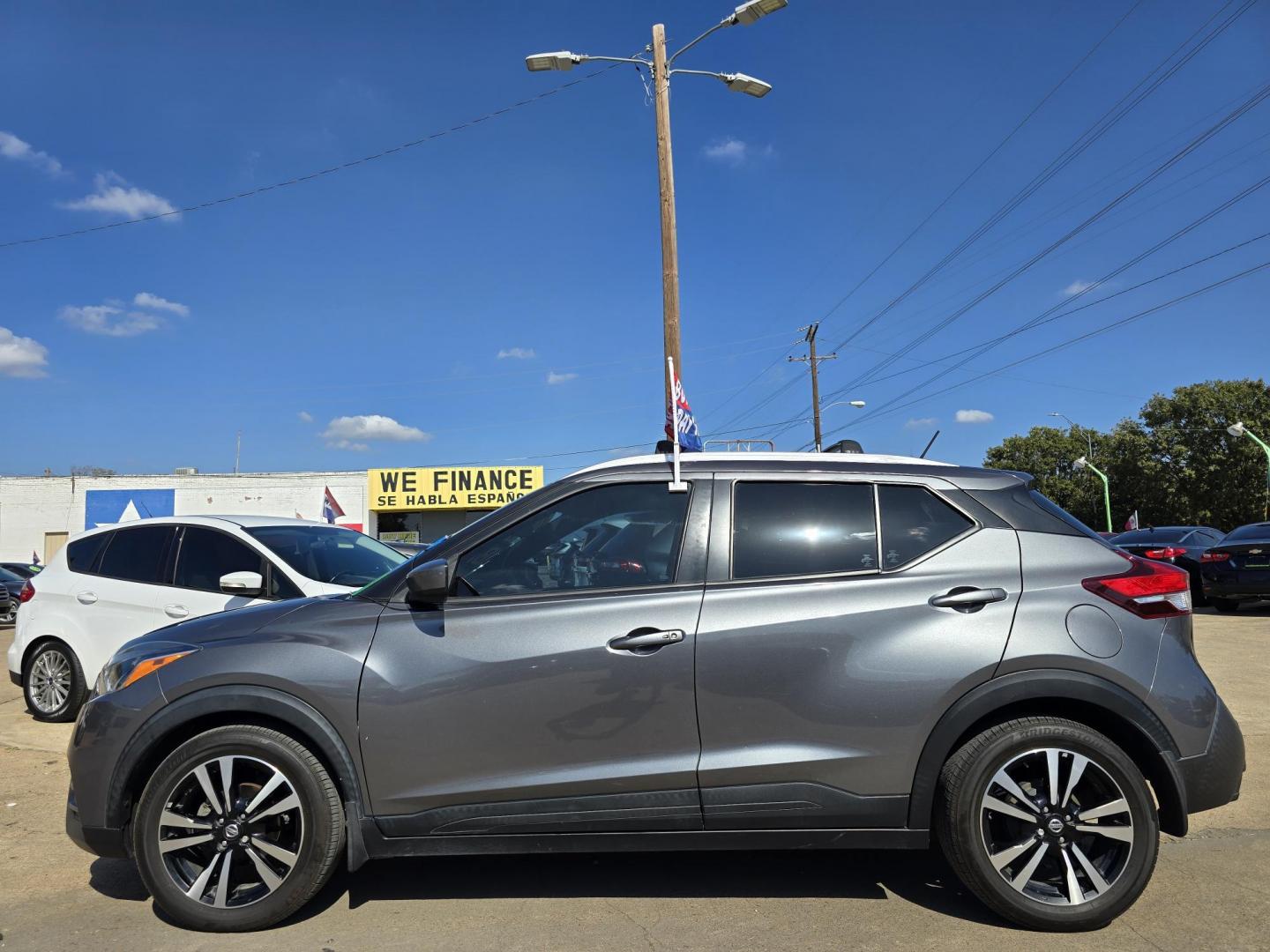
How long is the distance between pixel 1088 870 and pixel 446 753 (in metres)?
2.42

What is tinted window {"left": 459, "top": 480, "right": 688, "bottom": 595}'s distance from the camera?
136 inches

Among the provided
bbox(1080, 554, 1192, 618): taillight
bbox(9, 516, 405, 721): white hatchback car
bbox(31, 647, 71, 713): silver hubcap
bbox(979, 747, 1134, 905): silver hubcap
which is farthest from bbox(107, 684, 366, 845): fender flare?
bbox(31, 647, 71, 713): silver hubcap

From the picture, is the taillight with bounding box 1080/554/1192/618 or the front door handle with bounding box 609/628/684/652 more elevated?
the taillight with bounding box 1080/554/1192/618

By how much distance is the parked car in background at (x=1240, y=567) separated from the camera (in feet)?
42.5

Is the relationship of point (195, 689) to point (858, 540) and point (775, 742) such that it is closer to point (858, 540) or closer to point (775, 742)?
point (775, 742)

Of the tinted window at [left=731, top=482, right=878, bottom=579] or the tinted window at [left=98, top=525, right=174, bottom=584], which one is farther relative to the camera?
the tinted window at [left=98, top=525, right=174, bottom=584]

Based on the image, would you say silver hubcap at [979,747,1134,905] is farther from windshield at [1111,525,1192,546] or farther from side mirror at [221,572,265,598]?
windshield at [1111,525,1192,546]

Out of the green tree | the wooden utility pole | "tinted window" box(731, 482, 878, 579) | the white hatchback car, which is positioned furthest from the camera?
the green tree

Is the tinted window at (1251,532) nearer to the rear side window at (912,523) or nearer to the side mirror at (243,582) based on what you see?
the rear side window at (912,523)

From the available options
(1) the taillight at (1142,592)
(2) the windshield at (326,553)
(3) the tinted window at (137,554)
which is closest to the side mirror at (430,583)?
(1) the taillight at (1142,592)

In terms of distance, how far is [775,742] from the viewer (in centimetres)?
322

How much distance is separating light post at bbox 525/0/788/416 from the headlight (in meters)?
6.85

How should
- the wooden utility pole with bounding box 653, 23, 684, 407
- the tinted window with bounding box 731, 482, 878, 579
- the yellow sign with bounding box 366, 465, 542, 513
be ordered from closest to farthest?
the tinted window with bounding box 731, 482, 878, 579 < the wooden utility pole with bounding box 653, 23, 684, 407 < the yellow sign with bounding box 366, 465, 542, 513

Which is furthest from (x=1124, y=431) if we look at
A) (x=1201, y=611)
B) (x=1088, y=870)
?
(x=1088, y=870)
